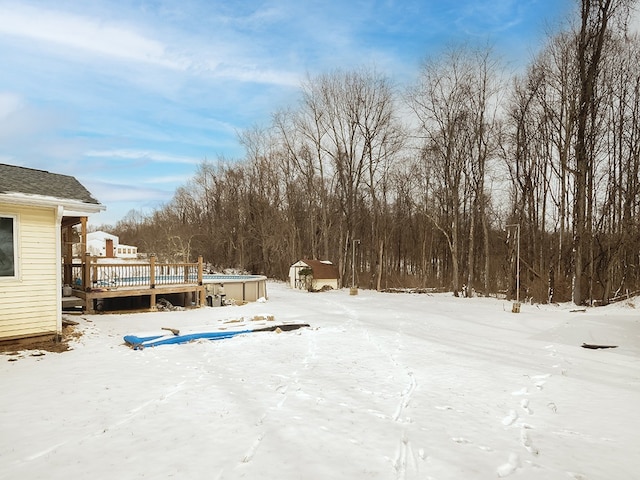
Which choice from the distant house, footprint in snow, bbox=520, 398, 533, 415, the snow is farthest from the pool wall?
the distant house

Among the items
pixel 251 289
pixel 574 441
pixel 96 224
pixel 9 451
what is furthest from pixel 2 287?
pixel 96 224

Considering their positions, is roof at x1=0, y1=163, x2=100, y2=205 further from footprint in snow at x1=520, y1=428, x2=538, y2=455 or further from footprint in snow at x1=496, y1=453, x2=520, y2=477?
footprint in snow at x1=520, y1=428, x2=538, y2=455

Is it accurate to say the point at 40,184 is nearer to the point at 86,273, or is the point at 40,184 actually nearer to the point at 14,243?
the point at 14,243

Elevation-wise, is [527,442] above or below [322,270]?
below

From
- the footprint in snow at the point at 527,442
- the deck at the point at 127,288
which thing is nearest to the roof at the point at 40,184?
the deck at the point at 127,288

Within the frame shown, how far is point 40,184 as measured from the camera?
810 cm

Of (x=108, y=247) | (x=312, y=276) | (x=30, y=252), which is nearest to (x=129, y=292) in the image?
(x=30, y=252)

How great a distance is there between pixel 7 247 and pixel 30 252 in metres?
Result: 0.37

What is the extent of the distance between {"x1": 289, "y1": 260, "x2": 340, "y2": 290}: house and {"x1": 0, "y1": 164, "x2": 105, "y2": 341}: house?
1606cm

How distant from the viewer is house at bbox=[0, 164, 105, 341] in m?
7.14

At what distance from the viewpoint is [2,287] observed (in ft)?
23.3

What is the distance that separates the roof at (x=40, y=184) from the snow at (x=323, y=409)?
10.2 feet

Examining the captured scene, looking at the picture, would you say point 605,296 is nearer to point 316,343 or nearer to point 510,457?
point 316,343

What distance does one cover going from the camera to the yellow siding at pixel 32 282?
7195 mm
